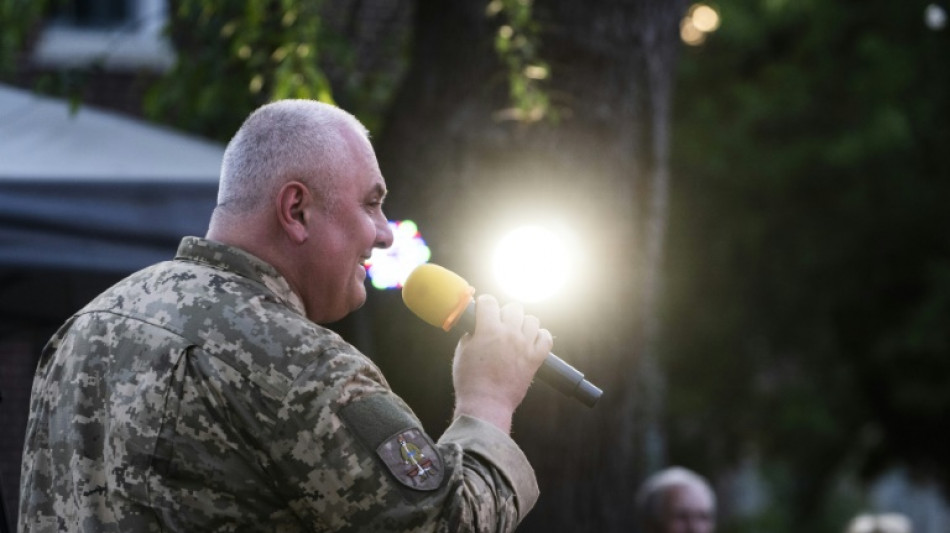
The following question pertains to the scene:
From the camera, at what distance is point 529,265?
4.87 metres

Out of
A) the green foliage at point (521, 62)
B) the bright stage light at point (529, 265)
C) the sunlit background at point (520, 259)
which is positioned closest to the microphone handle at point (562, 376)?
the sunlit background at point (520, 259)

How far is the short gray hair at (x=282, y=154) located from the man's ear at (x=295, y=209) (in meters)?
0.02

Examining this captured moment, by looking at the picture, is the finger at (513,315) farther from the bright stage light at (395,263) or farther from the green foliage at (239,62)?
the green foliage at (239,62)

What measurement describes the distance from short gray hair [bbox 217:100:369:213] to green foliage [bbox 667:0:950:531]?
13997 mm

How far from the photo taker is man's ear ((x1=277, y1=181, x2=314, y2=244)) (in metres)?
2.59

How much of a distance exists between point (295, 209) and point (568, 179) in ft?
12.1

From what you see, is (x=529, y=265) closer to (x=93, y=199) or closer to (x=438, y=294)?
(x=93, y=199)

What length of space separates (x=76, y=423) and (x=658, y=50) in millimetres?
4493

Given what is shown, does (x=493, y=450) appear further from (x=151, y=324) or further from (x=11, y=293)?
(x=11, y=293)

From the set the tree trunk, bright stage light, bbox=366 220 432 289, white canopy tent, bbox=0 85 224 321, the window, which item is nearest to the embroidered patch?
bright stage light, bbox=366 220 432 289

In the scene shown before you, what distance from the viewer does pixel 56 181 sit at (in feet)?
17.0

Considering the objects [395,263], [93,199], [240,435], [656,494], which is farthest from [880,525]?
[240,435]

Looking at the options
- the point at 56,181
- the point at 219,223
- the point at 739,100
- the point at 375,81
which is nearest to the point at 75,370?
the point at 219,223

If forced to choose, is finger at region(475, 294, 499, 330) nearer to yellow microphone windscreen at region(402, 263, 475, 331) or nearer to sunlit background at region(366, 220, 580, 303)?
yellow microphone windscreen at region(402, 263, 475, 331)
